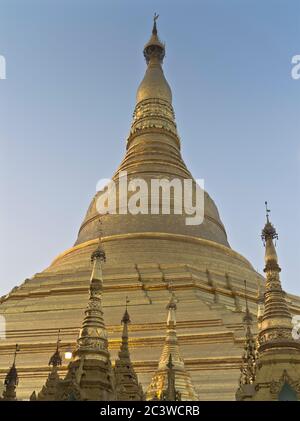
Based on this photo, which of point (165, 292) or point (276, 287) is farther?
point (165, 292)

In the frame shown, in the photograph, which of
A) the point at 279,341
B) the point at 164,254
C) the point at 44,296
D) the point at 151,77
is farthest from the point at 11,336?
the point at 151,77

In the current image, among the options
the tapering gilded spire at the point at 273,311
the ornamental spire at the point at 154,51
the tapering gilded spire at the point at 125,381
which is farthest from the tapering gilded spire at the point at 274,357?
the ornamental spire at the point at 154,51

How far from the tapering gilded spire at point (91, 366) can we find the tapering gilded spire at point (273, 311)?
7.97 ft

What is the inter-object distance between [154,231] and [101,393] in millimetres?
14378

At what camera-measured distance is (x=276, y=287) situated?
9.48m

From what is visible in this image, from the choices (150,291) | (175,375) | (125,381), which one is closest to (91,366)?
(125,381)

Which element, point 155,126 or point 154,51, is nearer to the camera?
point 155,126

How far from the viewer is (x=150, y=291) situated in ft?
62.7

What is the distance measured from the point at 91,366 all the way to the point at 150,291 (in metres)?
10.3

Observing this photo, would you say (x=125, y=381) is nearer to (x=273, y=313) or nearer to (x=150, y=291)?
(x=273, y=313)

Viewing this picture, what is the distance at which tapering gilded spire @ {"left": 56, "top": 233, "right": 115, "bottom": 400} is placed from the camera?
8.19 metres

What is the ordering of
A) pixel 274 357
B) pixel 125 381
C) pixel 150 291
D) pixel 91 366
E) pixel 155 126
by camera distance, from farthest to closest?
pixel 155 126
pixel 150 291
pixel 125 381
pixel 91 366
pixel 274 357

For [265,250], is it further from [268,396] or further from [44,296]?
[44,296]

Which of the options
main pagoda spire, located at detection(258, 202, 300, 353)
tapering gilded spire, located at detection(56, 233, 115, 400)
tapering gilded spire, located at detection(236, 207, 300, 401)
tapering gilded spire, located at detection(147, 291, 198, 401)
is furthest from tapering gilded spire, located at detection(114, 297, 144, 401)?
main pagoda spire, located at detection(258, 202, 300, 353)
